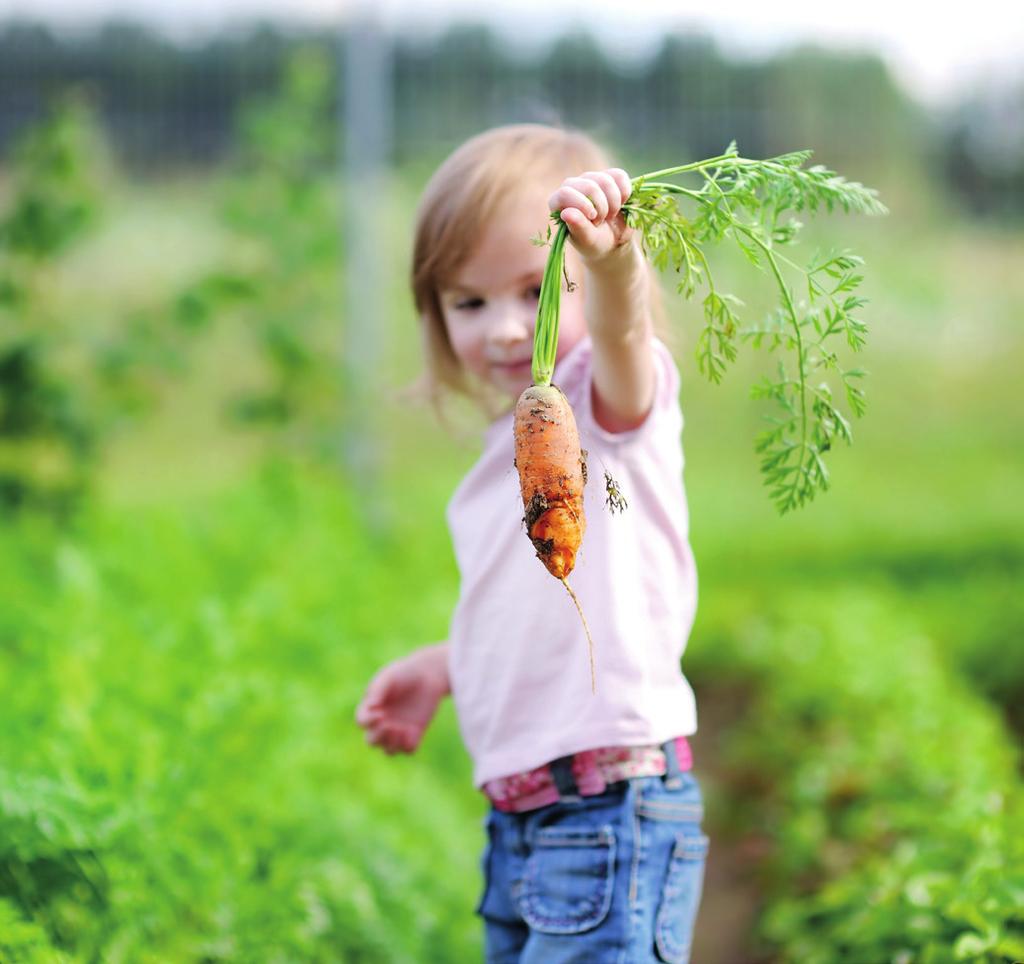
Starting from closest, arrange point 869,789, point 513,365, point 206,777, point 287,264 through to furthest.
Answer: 1. point 513,365
2. point 206,777
3. point 869,789
4. point 287,264

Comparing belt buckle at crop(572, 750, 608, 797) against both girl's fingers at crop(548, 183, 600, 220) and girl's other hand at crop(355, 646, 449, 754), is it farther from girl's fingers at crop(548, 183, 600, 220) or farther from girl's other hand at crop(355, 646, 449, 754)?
girl's fingers at crop(548, 183, 600, 220)

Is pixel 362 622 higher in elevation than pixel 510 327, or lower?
lower

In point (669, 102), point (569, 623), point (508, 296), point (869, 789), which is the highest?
point (669, 102)

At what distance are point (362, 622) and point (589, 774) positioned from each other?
2999 millimetres

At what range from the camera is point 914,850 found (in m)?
3.00

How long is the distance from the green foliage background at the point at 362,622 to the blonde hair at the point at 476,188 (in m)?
0.41

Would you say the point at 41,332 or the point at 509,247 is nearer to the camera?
the point at 509,247

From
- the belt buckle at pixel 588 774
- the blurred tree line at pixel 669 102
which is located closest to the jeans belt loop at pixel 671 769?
the belt buckle at pixel 588 774

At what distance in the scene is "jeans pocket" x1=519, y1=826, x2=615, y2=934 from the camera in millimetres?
2121

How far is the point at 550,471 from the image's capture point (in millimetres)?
1842

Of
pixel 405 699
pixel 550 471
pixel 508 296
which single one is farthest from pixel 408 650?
pixel 550 471

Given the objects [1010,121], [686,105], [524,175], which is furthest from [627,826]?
[1010,121]

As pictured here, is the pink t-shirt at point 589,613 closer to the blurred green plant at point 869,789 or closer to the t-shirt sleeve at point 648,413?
the t-shirt sleeve at point 648,413

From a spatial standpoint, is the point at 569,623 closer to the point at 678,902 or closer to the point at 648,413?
the point at 648,413
